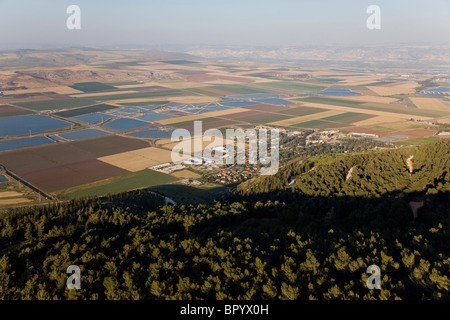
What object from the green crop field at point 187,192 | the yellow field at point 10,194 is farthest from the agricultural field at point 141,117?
the green crop field at point 187,192

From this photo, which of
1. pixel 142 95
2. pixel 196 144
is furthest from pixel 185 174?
pixel 142 95

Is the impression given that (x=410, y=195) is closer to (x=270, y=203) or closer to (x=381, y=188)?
(x=381, y=188)

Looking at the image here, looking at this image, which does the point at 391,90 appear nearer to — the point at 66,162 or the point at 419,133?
the point at 419,133

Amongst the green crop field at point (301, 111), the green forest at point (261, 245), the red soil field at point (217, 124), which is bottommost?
the green forest at point (261, 245)

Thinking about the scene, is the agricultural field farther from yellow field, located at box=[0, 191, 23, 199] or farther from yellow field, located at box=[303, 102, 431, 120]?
yellow field, located at box=[303, 102, 431, 120]

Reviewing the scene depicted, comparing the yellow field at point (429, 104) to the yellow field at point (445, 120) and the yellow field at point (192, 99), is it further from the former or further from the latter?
the yellow field at point (192, 99)

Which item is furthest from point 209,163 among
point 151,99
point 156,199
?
point 151,99
